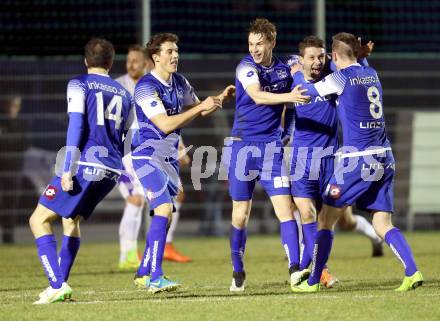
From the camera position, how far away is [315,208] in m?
10.4

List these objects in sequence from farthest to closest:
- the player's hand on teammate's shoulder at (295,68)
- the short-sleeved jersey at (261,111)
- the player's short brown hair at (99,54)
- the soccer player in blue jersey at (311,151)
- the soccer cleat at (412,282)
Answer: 1. the player's hand on teammate's shoulder at (295,68)
2. the soccer player in blue jersey at (311,151)
3. the short-sleeved jersey at (261,111)
4. the player's short brown hair at (99,54)
5. the soccer cleat at (412,282)

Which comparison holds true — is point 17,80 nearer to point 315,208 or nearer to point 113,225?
point 113,225

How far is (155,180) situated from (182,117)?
0.64 m

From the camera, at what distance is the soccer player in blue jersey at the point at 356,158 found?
921 cm

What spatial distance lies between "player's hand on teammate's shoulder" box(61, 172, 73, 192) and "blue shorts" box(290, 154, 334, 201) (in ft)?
6.99

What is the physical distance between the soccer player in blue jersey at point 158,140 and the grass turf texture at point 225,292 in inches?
17.6

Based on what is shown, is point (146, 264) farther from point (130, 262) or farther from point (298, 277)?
point (130, 262)

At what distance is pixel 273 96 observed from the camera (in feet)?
30.2

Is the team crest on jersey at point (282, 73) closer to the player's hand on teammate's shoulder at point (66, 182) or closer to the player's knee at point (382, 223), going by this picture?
the player's knee at point (382, 223)

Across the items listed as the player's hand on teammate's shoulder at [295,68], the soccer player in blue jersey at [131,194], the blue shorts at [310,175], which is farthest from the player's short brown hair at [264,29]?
the soccer player in blue jersey at [131,194]

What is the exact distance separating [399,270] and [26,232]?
25.0 feet

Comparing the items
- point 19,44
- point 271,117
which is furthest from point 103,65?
point 19,44

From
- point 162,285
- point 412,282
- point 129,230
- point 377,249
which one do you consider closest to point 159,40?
point 162,285

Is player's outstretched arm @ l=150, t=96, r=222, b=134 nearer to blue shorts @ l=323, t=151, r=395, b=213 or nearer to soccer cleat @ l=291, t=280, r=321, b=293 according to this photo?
blue shorts @ l=323, t=151, r=395, b=213
